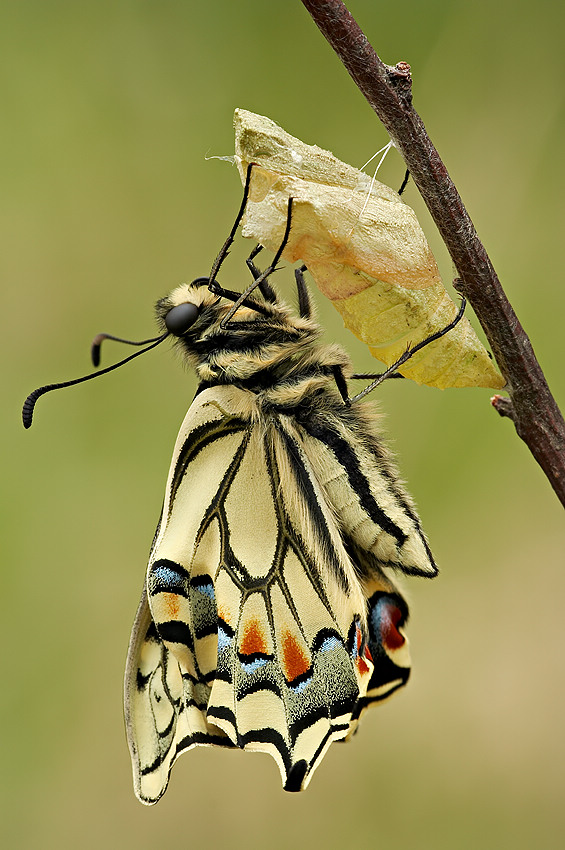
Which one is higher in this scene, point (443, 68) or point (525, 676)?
point (443, 68)

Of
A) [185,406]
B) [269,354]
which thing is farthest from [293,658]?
[185,406]

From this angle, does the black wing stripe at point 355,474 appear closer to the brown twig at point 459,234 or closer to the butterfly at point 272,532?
the butterfly at point 272,532

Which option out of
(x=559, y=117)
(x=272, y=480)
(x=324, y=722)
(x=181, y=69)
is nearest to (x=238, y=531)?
(x=272, y=480)

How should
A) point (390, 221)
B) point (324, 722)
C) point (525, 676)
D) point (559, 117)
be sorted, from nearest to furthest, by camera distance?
point (390, 221), point (324, 722), point (559, 117), point (525, 676)

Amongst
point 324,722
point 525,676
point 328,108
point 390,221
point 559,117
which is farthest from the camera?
point 328,108

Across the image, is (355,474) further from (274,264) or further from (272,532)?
(274,264)

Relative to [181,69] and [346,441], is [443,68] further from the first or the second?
[346,441]

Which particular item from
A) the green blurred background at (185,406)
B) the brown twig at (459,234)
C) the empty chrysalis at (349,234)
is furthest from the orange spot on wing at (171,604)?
the green blurred background at (185,406)
